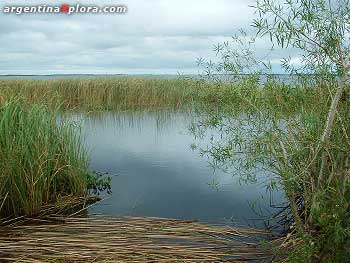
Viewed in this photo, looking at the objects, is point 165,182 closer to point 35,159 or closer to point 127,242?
point 35,159

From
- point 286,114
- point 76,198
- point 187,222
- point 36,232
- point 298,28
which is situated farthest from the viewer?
point 76,198

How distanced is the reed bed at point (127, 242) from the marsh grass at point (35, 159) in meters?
0.42

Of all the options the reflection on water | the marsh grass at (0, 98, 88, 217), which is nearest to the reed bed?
the marsh grass at (0, 98, 88, 217)

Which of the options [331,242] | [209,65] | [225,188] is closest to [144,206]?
[225,188]

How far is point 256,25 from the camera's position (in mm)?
3531

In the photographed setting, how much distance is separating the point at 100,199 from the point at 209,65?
117 inches

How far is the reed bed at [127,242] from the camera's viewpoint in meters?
3.93

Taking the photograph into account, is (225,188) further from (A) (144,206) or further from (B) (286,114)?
(B) (286,114)

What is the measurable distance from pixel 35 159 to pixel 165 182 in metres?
2.75

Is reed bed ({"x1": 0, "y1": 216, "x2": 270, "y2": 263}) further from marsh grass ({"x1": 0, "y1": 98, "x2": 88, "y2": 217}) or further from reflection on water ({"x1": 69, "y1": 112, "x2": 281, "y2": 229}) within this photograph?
reflection on water ({"x1": 69, "y1": 112, "x2": 281, "y2": 229})

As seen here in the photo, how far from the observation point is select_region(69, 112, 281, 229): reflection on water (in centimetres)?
573

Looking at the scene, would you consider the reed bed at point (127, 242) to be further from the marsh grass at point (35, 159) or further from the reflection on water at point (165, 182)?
the reflection on water at point (165, 182)

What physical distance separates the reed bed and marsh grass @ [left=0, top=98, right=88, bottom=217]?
1.39 ft

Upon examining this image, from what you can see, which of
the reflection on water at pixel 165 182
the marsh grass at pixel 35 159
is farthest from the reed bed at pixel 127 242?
the reflection on water at pixel 165 182
